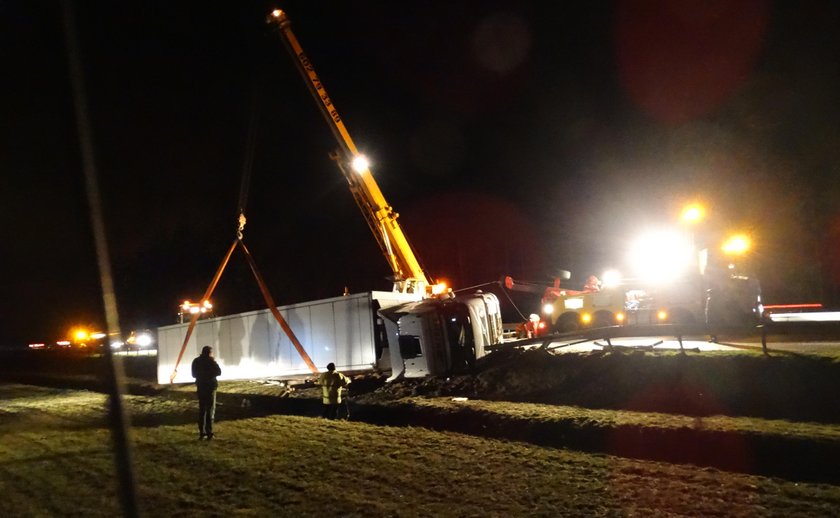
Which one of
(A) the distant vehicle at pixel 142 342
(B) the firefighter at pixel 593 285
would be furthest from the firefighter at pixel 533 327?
(A) the distant vehicle at pixel 142 342

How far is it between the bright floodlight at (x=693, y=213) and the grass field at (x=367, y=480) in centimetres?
426

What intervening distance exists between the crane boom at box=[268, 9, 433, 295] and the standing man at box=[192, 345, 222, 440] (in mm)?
9880

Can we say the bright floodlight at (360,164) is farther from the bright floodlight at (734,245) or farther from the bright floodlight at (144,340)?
the bright floodlight at (144,340)

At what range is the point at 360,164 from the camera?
20125 mm

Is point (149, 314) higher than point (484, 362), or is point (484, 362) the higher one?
point (149, 314)

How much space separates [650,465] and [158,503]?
5.81 metres

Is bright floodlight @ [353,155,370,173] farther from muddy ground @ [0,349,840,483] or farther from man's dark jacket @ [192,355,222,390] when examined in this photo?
man's dark jacket @ [192,355,222,390]

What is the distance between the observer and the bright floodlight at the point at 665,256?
13023 millimetres

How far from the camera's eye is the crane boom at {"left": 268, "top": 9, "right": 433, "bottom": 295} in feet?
64.7

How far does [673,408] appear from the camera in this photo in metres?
11.7

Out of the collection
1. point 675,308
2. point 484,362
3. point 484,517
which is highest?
point 675,308

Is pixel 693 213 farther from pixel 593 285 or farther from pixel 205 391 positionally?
pixel 593 285

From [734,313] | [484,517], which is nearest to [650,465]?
[484,517]

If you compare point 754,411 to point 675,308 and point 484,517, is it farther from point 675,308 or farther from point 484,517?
point 484,517
